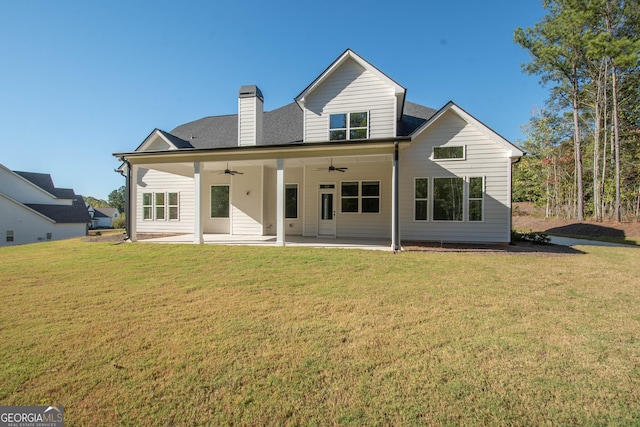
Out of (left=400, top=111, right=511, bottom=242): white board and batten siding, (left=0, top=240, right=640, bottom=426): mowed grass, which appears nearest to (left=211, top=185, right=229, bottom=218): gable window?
(left=0, top=240, right=640, bottom=426): mowed grass

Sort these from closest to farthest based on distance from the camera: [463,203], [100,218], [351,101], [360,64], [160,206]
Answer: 1. [463,203]
2. [360,64]
3. [351,101]
4. [160,206]
5. [100,218]

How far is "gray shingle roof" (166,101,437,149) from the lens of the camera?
1387cm

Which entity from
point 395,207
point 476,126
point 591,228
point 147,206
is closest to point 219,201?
point 147,206

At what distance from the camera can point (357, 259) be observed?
7.82 meters

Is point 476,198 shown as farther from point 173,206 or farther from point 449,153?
point 173,206

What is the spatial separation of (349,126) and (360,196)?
3.10 meters

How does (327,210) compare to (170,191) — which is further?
(170,191)

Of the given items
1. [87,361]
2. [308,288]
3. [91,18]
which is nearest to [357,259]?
[308,288]

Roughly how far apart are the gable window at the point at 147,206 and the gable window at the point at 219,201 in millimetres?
3764

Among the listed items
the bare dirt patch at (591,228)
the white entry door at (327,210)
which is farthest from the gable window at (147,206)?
the bare dirt patch at (591,228)

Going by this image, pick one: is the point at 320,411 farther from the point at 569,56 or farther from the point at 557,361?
the point at 569,56

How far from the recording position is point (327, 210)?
13227 millimetres

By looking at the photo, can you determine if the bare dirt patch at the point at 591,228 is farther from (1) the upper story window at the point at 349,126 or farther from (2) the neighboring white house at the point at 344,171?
(1) the upper story window at the point at 349,126

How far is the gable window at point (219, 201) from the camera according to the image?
579 inches
